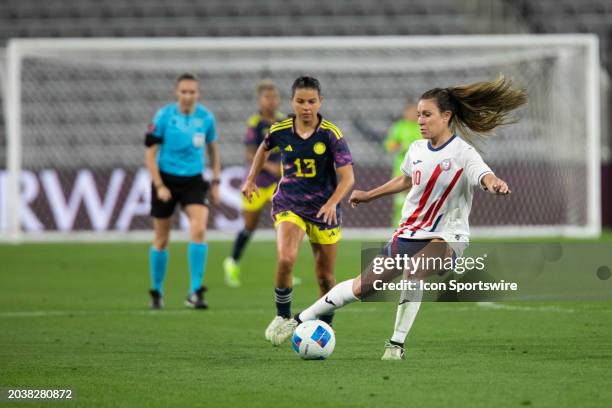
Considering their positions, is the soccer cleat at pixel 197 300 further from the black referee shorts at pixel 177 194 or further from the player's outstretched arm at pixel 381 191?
the player's outstretched arm at pixel 381 191

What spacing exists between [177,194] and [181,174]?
0.61 feet

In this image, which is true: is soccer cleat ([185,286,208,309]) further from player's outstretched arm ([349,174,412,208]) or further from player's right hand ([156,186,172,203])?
player's outstretched arm ([349,174,412,208])

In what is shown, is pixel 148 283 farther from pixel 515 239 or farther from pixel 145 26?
pixel 145 26

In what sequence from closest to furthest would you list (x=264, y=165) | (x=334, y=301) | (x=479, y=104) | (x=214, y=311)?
(x=334, y=301)
(x=479, y=104)
(x=214, y=311)
(x=264, y=165)

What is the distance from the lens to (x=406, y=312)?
6.96 meters

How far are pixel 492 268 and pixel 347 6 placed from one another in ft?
53.6

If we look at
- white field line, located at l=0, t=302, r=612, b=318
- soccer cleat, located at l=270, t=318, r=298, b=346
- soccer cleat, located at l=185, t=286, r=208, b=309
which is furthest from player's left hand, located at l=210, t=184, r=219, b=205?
soccer cleat, located at l=270, t=318, r=298, b=346

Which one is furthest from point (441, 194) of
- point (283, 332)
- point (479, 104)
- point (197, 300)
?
point (197, 300)

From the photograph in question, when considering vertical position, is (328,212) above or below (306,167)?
below

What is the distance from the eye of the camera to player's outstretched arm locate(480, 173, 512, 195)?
6395 millimetres

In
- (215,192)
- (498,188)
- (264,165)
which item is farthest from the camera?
(264,165)

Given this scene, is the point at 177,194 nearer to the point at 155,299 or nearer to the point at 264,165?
the point at 155,299

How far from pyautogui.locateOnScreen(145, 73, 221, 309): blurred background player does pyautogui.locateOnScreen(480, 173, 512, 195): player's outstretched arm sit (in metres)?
4.35

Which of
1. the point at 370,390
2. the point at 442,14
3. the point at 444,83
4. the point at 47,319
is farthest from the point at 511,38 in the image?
the point at 370,390
